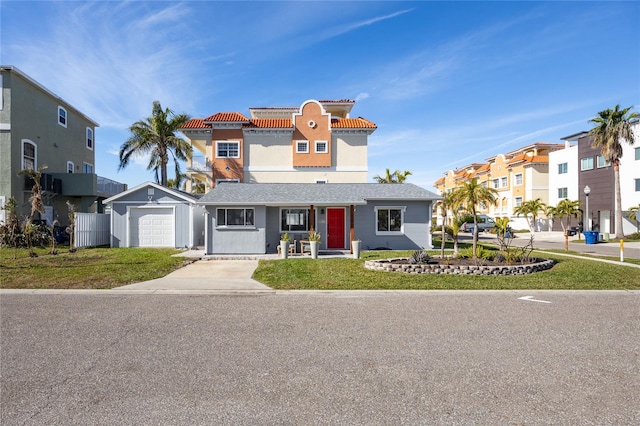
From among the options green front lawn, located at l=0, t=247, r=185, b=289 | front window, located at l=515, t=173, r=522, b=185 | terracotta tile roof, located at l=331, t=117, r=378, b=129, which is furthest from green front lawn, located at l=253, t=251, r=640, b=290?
front window, located at l=515, t=173, r=522, b=185

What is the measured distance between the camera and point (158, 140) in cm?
3080

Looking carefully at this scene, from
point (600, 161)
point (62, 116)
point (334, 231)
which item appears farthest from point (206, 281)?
point (600, 161)

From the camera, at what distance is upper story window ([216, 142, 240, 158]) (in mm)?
30797

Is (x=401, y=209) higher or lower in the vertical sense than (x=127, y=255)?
higher

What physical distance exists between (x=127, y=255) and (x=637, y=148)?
A: 42448 millimetres

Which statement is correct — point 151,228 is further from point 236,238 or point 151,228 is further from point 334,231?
point 334,231

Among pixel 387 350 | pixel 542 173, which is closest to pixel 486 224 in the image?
pixel 542 173

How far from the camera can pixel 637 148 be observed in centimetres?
3272

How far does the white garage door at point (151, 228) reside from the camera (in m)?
20.8

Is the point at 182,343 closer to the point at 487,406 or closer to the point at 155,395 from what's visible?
the point at 155,395

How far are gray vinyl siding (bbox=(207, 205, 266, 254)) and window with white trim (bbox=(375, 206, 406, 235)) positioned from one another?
21.3ft

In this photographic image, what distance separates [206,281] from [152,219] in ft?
A: 38.4

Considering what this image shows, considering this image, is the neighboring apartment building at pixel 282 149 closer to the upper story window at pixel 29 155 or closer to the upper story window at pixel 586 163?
the upper story window at pixel 29 155

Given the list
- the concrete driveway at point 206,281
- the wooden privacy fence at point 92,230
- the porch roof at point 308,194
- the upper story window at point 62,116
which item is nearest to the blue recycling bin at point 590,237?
the porch roof at point 308,194
